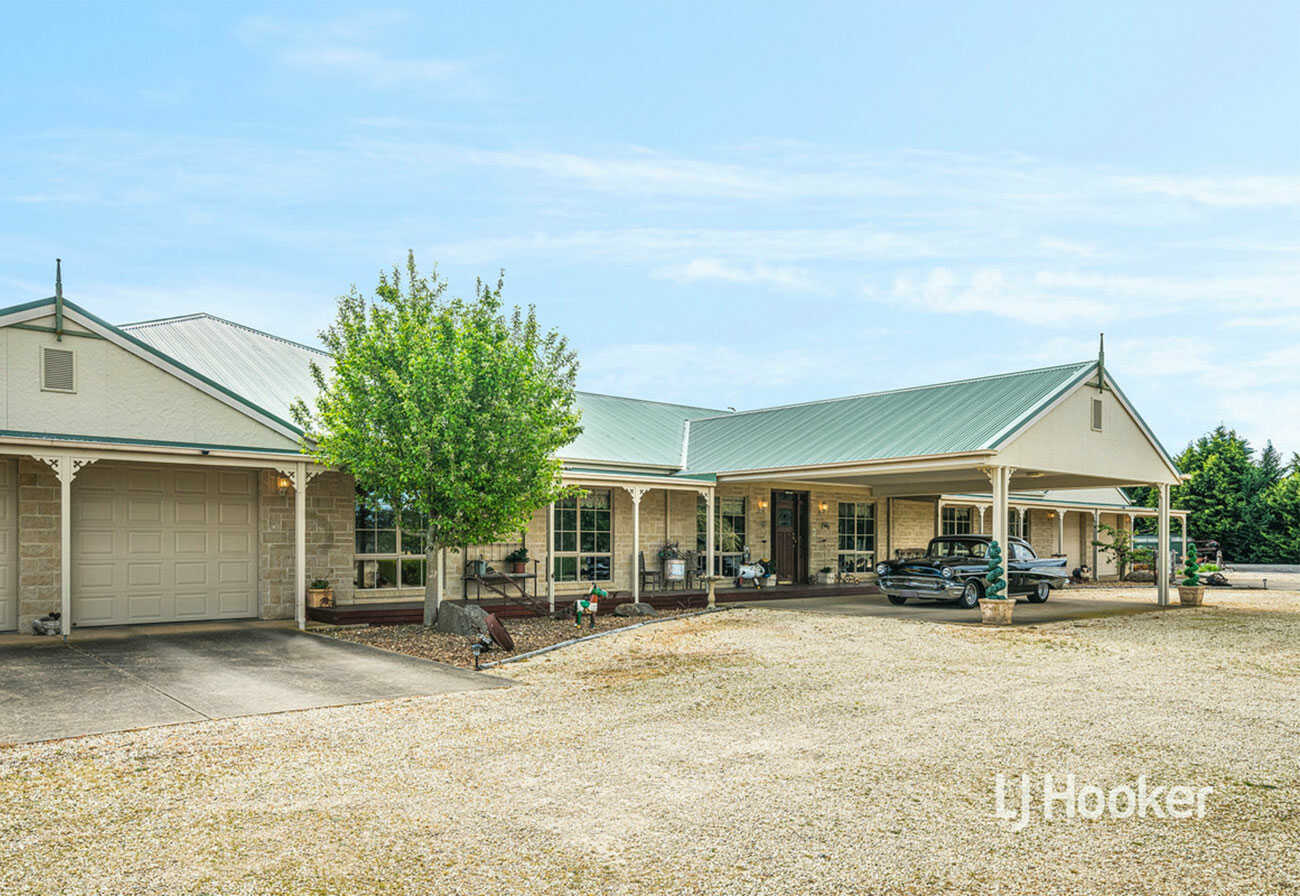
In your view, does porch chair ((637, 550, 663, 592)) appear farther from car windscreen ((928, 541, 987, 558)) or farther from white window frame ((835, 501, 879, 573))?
white window frame ((835, 501, 879, 573))

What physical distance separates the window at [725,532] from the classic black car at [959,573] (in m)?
3.78

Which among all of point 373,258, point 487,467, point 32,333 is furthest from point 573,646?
point 32,333

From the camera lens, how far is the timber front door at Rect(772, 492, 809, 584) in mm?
22203

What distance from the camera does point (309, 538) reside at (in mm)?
14703

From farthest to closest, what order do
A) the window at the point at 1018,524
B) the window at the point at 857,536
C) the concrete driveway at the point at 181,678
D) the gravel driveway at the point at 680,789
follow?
the window at the point at 1018,524
the window at the point at 857,536
the concrete driveway at the point at 181,678
the gravel driveway at the point at 680,789

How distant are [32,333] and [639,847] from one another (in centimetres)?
1158

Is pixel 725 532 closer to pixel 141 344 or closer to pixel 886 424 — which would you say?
pixel 886 424

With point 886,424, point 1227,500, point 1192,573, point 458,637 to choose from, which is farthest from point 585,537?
point 1227,500

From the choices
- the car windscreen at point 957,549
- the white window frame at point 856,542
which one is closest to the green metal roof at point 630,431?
the white window frame at point 856,542

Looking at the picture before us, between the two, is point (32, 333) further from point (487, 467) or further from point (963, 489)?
point (963, 489)

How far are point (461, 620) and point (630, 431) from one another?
9589mm

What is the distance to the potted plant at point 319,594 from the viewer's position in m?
14.4

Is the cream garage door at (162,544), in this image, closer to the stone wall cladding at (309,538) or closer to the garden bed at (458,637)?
the stone wall cladding at (309,538)

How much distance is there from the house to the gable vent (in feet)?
0.07
